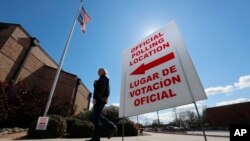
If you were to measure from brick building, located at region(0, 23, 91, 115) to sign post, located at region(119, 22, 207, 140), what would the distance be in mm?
12429

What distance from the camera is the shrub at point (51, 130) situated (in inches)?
299

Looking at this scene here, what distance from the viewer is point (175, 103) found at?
8.52 ft

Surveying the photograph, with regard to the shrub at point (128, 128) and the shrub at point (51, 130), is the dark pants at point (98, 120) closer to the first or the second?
the shrub at point (51, 130)

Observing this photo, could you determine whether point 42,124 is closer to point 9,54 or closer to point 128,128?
point 128,128

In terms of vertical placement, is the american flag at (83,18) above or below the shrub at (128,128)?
above

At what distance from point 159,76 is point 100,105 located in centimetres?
146

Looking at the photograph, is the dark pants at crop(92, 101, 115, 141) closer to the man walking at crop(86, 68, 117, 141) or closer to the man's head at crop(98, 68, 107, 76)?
the man walking at crop(86, 68, 117, 141)

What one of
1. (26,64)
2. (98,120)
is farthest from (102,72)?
(26,64)

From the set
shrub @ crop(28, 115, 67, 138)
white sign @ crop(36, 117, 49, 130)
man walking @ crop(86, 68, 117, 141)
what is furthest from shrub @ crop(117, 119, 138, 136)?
man walking @ crop(86, 68, 117, 141)

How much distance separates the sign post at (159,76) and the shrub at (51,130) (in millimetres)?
5947

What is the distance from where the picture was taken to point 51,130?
801 cm

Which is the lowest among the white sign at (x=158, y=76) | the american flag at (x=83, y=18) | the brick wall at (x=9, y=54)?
the white sign at (x=158, y=76)

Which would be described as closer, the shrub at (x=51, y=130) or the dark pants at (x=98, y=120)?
the dark pants at (x=98, y=120)

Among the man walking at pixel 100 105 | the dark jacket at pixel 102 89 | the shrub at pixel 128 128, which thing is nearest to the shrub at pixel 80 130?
the shrub at pixel 128 128
